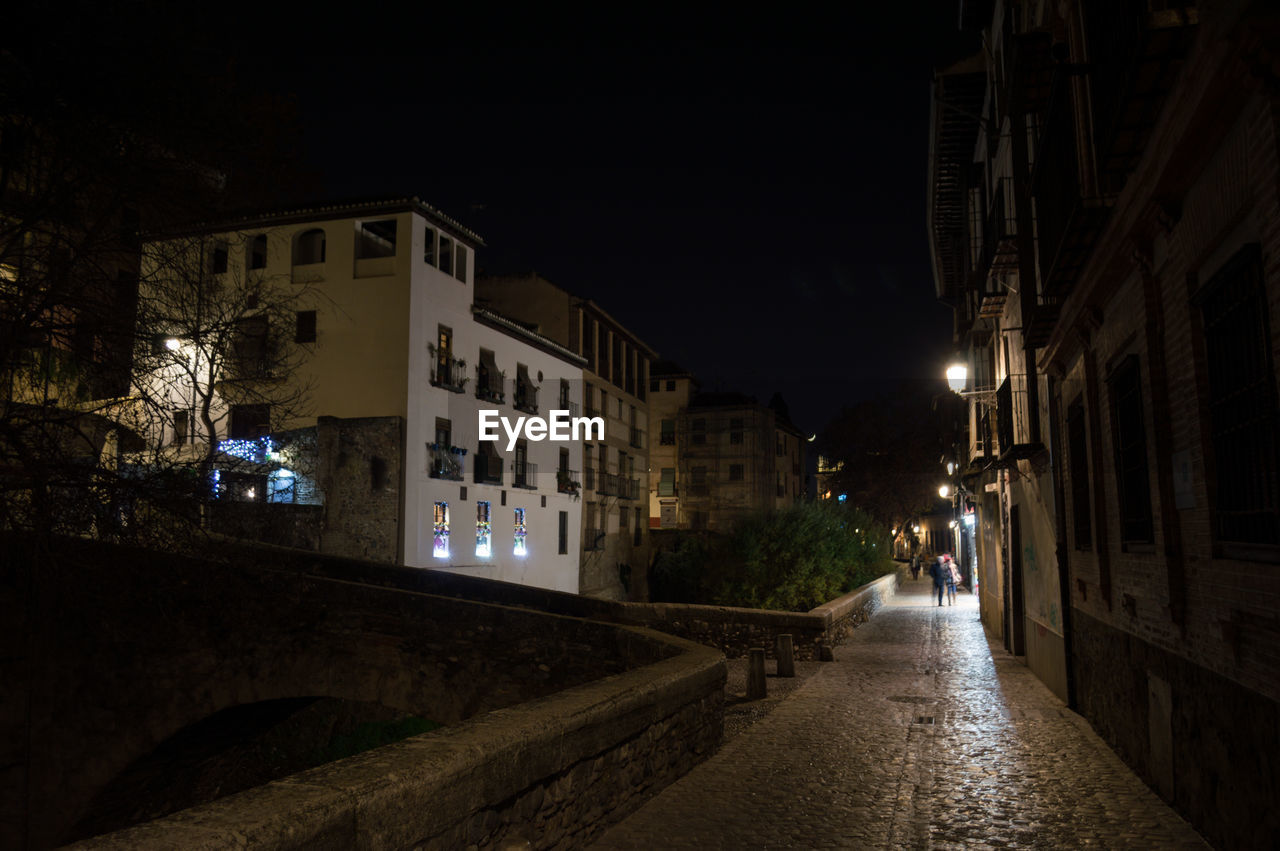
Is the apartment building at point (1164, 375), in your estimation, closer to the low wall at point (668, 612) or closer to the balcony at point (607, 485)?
the low wall at point (668, 612)

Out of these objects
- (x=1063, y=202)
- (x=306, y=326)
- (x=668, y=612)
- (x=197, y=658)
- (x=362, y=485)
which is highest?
(x=306, y=326)

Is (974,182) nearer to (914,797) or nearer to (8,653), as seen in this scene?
(914,797)

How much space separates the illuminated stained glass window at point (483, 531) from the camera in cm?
3027

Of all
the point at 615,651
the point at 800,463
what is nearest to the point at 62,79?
the point at 615,651

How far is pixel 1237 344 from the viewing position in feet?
16.7

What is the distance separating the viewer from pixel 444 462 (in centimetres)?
2811

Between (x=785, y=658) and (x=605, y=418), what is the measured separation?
27.2m

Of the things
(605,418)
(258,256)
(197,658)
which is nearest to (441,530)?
(258,256)

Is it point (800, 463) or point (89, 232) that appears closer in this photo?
point (89, 232)

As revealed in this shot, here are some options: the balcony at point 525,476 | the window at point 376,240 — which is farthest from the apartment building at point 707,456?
the window at point 376,240

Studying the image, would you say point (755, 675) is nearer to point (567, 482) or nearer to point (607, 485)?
point (567, 482)

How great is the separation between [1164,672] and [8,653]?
11.9 m

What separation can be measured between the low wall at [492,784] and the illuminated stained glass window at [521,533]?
988 inches

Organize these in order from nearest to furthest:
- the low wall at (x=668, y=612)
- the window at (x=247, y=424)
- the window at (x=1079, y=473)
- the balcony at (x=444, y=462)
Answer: the window at (x=1079, y=473) < the low wall at (x=668, y=612) < the window at (x=247, y=424) < the balcony at (x=444, y=462)
